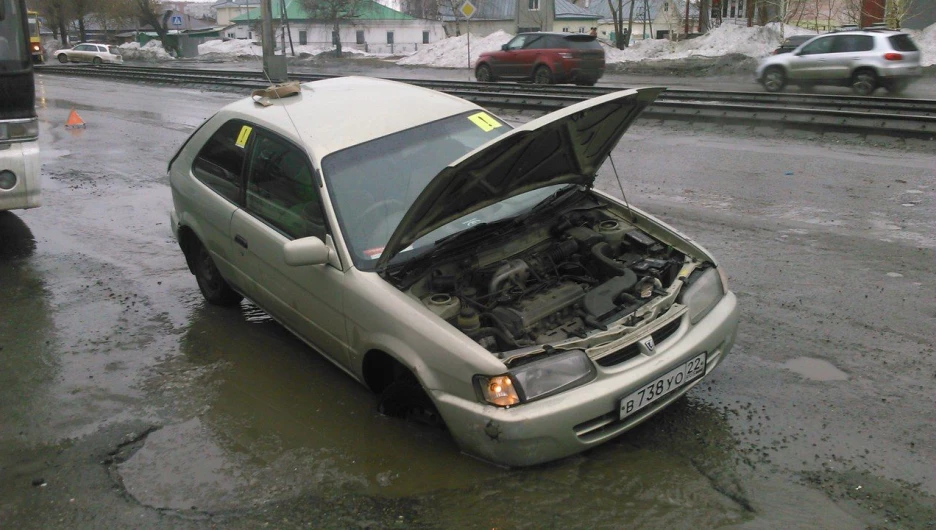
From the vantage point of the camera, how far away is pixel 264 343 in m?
5.18

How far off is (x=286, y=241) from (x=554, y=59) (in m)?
18.6

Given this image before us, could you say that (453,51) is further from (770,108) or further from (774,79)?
(770,108)

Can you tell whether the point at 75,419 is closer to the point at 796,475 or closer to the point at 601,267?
the point at 601,267

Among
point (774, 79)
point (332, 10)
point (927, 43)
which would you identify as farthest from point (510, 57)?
point (332, 10)

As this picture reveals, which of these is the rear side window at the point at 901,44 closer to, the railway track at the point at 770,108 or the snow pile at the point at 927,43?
the railway track at the point at 770,108

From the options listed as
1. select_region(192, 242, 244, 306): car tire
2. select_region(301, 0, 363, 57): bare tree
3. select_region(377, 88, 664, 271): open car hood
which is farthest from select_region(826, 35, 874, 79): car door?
select_region(301, 0, 363, 57): bare tree

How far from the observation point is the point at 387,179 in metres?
4.36

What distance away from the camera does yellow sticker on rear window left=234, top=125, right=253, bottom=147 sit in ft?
16.3

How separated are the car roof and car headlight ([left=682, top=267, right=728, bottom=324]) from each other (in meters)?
1.85

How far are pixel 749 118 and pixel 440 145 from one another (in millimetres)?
10740

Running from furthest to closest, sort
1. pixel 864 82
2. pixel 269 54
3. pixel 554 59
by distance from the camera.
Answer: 1. pixel 269 54
2. pixel 554 59
3. pixel 864 82

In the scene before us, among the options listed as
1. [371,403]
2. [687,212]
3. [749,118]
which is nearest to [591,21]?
[749,118]

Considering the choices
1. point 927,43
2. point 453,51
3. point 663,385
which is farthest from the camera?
point 453,51

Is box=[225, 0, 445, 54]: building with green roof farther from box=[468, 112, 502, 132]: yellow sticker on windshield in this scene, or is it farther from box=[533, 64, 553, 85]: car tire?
box=[468, 112, 502, 132]: yellow sticker on windshield
